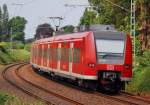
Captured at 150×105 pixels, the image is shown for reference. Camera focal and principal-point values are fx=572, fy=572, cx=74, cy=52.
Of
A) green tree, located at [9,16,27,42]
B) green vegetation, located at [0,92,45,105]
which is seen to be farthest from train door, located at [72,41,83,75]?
green tree, located at [9,16,27,42]

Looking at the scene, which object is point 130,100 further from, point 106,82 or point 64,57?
point 64,57

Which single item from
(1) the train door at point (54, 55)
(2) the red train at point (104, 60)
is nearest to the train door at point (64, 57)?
(1) the train door at point (54, 55)

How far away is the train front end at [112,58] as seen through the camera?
82.4 ft

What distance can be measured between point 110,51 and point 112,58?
0.32 m

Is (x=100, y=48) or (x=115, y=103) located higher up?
(x=100, y=48)

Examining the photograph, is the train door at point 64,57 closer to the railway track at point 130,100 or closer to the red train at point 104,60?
the red train at point 104,60

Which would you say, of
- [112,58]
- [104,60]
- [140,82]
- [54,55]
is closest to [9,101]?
[104,60]

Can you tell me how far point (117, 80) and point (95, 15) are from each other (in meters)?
57.3

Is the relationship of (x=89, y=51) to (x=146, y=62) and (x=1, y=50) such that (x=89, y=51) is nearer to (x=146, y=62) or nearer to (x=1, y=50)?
(x=146, y=62)

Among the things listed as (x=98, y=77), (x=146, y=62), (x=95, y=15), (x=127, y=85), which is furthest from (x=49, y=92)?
(x=95, y=15)

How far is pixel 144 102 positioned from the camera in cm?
2197

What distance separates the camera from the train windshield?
25.2 m

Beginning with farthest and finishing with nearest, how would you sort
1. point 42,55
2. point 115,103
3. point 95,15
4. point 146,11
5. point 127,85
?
point 95,15 < point 146,11 < point 42,55 < point 127,85 < point 115,103

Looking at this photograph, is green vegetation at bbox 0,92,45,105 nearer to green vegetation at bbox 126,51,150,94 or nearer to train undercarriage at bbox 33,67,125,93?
train undercarriage at bbox 33,67,125,93
